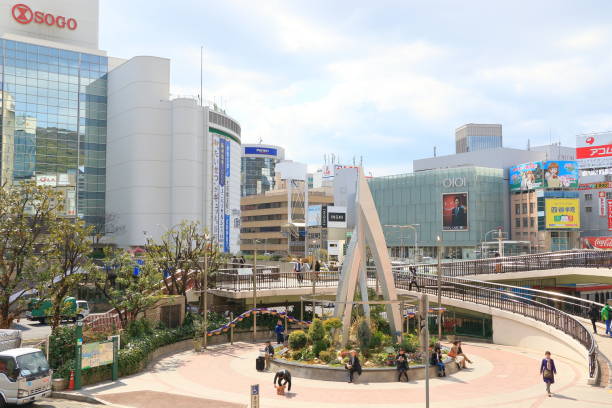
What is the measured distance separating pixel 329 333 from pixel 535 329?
37.5ft

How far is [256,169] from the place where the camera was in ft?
597

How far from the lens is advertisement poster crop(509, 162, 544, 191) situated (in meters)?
97.8

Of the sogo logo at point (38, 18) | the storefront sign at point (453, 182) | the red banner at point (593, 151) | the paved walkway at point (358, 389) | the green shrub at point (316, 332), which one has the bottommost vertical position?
the paved walkway at point (358, 389)

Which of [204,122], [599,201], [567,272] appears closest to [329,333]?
[567,272]

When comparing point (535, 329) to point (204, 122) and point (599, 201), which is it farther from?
point (599, 201)

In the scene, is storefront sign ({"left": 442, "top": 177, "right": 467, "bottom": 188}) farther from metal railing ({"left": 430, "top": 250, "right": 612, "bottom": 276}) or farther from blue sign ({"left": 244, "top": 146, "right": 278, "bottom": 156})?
blue sign ({"left": 244, "top": 146, "right": 278, "bottom": 156})

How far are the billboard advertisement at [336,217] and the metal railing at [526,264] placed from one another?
1882 inches

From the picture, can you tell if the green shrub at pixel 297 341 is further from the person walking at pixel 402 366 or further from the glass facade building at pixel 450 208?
the glass facade building at pixel 450 208

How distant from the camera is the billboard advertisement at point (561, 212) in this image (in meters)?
95.7

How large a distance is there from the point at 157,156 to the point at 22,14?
24019 mm

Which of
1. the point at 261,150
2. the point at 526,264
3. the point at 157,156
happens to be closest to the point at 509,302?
the point at 526,264

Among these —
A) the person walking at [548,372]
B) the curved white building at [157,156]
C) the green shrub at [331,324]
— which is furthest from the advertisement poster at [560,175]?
the person walking at [548,372]

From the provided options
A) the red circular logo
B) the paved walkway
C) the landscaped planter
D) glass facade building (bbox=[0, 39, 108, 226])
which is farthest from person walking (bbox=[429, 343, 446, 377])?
the red circular logo

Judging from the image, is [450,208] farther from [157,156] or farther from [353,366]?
[353,366]
